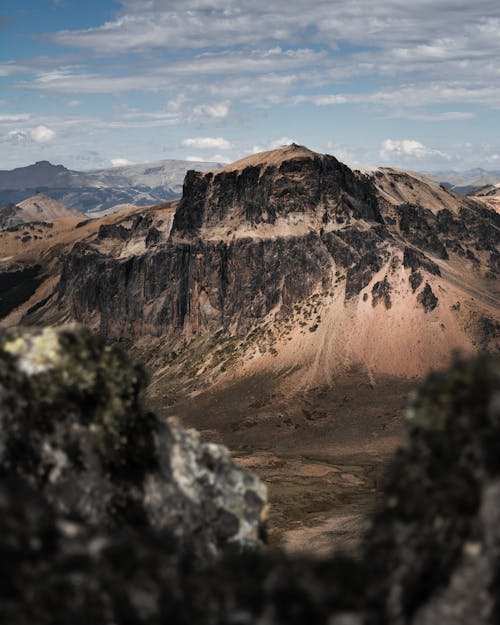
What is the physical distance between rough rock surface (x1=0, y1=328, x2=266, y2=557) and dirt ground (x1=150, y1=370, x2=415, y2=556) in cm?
4475

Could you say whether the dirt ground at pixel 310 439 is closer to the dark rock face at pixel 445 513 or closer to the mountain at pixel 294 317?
the mountain at pixel 294 317

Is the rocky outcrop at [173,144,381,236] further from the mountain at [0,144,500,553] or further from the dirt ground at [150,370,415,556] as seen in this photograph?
the dirt ground at [150,370,415,556]

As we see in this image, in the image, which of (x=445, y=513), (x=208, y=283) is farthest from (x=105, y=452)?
(x=208, y=283)

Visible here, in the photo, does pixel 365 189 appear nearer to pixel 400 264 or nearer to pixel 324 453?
pixel 400 264

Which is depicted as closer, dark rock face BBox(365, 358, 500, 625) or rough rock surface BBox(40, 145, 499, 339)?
dark rock face BBox(365, 358, 500, 625)

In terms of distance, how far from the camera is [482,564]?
52.1ft

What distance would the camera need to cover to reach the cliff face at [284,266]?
140m

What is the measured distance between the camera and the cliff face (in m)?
140

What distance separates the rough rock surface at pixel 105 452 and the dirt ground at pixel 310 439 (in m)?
44.7

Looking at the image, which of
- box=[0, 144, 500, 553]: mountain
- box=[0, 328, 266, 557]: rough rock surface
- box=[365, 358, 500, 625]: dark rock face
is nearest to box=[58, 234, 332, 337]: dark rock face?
box=[0, 144, 500, 553]: mountain

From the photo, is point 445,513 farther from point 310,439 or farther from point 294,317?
point 294,317

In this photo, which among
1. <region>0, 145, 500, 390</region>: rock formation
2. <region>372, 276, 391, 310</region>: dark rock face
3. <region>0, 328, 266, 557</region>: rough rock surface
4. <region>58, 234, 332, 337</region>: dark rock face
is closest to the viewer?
<region>0, 328, 266, 557</region>: rough rock surface

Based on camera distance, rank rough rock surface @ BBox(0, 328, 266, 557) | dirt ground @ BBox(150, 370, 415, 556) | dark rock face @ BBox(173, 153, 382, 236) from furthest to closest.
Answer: dark rock face @ BBox(173, 153, 382, 236), dirt ground @ BBox(150, 370, 415, 556), rough rock surface @ BBox(0, 328, 266, 557)

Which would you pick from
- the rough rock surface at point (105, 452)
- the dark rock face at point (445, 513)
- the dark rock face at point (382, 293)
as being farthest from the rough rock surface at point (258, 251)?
the dark rock face at point (445, 513)
